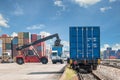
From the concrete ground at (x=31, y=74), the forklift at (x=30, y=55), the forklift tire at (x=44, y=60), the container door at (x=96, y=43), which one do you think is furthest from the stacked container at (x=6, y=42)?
the container door at (x=96, y=43)

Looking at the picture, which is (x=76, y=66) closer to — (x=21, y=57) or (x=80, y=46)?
(x=80, y=46)

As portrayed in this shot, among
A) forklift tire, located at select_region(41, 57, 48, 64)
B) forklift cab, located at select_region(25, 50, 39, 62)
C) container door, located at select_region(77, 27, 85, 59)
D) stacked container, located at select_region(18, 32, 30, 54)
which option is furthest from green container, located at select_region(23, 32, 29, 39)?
container door, located at select_region(77, 27, 85, 59)

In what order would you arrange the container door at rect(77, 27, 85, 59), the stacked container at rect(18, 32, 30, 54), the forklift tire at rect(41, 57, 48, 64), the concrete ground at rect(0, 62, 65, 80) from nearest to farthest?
the concrete ground at rect(0, 62, 65, 80), the container door at rect(77, 27, 85, 59), the forklift tire at rect(41, 57, 48, 64), the stacked container at rect(18, 32, 30, 54)

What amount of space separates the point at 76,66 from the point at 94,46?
9.41 feet

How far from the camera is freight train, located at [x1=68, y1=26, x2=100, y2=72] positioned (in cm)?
2523

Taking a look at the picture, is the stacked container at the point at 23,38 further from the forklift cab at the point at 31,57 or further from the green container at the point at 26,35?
the forklift cab at the point at 31,57

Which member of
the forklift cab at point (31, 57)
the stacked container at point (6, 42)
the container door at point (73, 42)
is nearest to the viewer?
the container door at point (73, 42)

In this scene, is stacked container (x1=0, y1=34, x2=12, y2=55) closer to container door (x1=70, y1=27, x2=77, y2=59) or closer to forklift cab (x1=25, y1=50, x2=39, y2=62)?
forklift cab (x1=25, y1=50, x2=39, y2=62)

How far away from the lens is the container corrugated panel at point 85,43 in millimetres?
25219

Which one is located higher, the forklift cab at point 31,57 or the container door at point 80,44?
the container door at point 80,44

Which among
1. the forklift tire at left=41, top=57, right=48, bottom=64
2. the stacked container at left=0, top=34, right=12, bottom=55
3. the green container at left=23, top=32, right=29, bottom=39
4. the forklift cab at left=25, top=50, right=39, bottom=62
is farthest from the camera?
the stacked container at left=0, top=34, right=12, bottom=55

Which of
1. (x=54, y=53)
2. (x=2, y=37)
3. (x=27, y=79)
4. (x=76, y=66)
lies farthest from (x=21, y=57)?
(x=2, y=37)

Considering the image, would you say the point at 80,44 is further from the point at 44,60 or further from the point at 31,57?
the point at 31,57

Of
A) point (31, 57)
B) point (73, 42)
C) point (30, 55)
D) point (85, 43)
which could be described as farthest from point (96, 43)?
point (31, 57)
